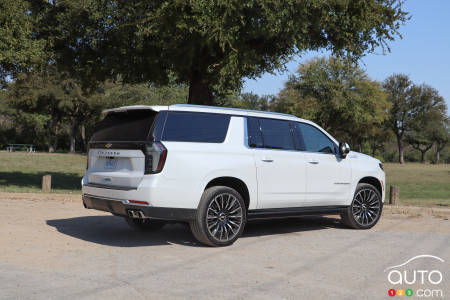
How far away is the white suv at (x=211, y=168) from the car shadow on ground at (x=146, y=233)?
1.27ft

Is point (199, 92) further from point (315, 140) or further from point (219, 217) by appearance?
point (219, 217)

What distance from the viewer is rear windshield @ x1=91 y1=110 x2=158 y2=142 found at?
706cm

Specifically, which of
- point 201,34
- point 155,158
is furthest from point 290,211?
point 201,34

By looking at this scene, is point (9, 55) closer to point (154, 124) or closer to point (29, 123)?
point (154, 124)

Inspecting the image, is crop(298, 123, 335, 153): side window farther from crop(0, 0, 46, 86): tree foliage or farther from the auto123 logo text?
crop(0, 0, 46, 86): tree foliage

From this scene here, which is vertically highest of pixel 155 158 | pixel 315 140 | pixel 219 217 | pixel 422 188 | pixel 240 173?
pixel 315 140

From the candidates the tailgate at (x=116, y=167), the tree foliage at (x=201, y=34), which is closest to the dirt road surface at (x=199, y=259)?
the tailgate at (x=116, y=167)

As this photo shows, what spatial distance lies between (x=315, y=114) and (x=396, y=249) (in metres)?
47.0

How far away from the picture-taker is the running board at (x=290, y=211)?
7855mm

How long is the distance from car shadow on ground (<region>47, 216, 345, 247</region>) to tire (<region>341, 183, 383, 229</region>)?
548 millimetres

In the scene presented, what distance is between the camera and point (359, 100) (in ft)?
176

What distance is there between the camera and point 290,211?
825 centimetres

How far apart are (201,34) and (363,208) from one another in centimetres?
640

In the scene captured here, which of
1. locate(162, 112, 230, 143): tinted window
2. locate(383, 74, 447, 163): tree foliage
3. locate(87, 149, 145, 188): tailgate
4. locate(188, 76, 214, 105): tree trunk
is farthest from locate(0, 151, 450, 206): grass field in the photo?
locate(383, 74, 447, 163): tree foliage
